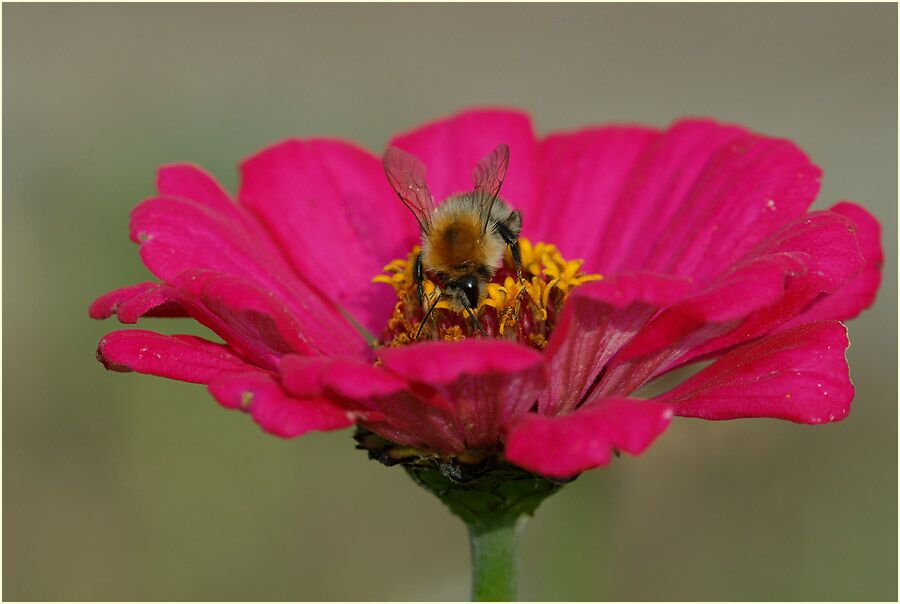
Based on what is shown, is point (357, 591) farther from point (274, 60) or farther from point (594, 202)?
point (274, 60)

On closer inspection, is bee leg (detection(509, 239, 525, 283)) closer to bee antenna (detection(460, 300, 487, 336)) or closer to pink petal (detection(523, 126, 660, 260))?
bee antenna (detection(460, 300, 487, 336))

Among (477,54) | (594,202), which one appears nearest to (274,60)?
(477,54)

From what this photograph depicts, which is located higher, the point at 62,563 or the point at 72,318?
the point at 72,318

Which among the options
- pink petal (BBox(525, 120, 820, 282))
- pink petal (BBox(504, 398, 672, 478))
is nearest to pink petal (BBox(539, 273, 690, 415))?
pink petal (BBox(504, 398, 672, 478))

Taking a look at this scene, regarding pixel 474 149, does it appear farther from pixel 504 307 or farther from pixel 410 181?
pixel 504 307

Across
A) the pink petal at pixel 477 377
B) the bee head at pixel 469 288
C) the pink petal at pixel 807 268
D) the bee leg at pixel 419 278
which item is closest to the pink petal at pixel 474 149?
the bee leg at pixel 419 278

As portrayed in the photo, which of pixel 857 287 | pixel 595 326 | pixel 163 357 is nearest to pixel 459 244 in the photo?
pixel 595 326
